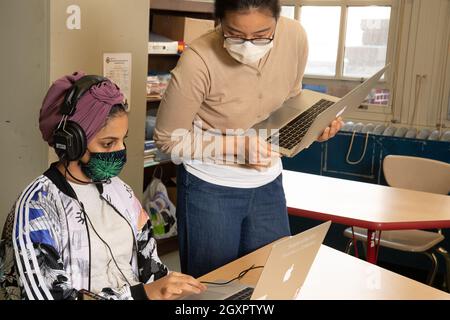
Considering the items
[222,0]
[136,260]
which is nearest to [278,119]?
[222,0]

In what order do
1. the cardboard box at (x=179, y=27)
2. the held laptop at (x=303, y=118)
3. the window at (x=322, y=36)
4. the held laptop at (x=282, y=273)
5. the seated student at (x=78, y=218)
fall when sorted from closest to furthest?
the held laptop at (x=282, y=273), the seated student at (x=78, y=218), the held laptop at (x=303, y=118), the cardboard box at (x=179, y=27), the window at (x=322, y=36)

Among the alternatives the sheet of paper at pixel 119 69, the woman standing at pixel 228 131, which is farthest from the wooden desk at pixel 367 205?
the sheet of paper at pixel 119 69

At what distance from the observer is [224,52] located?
70.2 inches

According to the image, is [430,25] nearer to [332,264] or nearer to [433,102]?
[433,102]

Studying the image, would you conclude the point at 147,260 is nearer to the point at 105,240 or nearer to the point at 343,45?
the point at 105,240

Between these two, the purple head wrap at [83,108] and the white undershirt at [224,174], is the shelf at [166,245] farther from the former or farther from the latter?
the purple head wrap at [83,108]

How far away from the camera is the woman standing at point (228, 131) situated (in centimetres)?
171

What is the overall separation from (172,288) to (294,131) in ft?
2.12

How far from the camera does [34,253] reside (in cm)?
124

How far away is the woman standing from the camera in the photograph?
1.71 metres

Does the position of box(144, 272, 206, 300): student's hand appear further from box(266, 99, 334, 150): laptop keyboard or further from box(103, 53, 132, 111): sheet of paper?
box(103, 53, 132, 111): sheet of paper

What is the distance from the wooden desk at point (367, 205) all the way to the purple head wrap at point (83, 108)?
1.28 meters

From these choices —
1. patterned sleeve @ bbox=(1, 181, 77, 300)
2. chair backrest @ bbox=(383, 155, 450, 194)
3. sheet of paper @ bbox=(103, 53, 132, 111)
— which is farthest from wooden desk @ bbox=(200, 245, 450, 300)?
chair backrest @ bbox=(383, 155, 450, 194)

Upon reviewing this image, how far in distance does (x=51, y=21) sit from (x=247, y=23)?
1.02 meters
